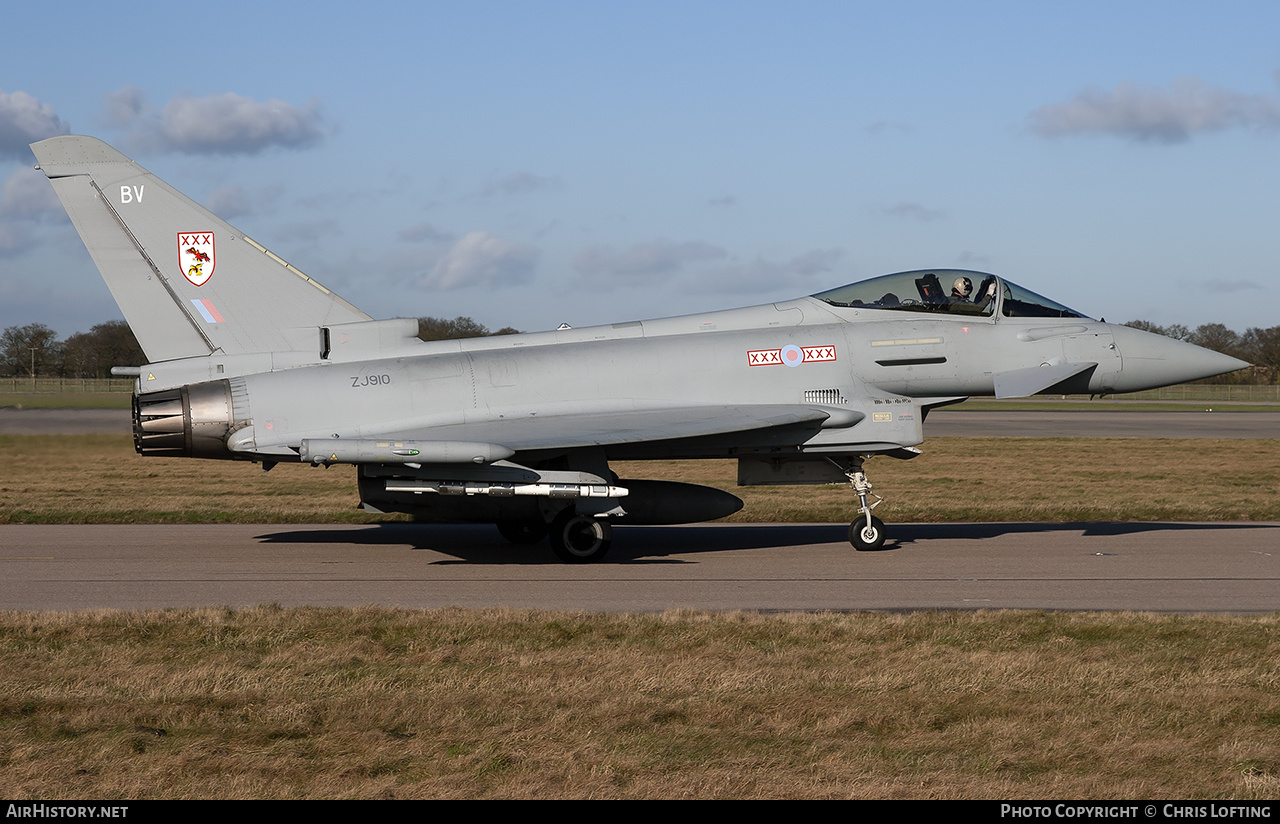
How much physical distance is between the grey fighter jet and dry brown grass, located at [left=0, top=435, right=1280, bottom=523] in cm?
388

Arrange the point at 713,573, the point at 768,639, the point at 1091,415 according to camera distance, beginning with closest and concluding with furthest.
→ the point at 768,639 → the point at 713,573 → the point at 1091,415

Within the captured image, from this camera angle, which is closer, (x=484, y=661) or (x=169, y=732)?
(x=169, y=732)

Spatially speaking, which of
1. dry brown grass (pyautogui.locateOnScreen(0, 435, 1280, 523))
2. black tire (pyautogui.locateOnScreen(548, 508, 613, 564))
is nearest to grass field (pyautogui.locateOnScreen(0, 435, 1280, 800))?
black tire (pyautogui.locateOnScreen(548, 508, 613, 564))

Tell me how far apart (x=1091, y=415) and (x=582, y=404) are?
154 feet

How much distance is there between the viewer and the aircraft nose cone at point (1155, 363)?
14203mm

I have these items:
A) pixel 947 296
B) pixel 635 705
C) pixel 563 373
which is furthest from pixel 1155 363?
pixel 635 705

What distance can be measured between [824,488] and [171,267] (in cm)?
1442

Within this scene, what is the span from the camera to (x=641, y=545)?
14844 mm

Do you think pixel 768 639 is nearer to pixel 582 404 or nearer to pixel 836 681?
pixel 836 681

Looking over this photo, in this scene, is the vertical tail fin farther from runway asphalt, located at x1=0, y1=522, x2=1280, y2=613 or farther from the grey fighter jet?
runway asphalt, located at x1=0, y1=522, x2=1280, y2=613

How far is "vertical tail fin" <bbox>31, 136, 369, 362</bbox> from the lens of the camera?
1347 centimetres

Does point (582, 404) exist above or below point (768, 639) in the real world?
above

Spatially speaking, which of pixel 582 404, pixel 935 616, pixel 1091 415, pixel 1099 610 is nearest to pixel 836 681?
pixel 935 616

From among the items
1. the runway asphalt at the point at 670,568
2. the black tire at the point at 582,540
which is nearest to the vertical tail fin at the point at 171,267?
the runway asphalt at the point at 670,568
